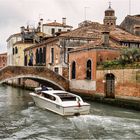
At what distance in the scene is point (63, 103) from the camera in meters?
15.1

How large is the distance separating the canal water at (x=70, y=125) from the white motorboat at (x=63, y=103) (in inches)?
10.6

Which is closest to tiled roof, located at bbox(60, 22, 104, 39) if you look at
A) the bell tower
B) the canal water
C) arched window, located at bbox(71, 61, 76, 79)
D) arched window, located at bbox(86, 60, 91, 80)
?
arched window, located at bbox(71, 61, 76, 79)

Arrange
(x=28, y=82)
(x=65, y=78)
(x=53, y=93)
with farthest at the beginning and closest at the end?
(x=28, y=82) → (x=65, y=78) → (x=53, y=93)

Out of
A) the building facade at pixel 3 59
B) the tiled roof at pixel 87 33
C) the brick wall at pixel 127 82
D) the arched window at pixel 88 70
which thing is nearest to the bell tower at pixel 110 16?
the tiled roof at pixel 87 33

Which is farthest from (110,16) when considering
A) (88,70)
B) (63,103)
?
(63,103)

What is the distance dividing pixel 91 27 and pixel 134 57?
8797mm

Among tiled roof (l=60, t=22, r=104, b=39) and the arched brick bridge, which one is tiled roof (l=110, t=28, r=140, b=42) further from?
the arched brick bridge

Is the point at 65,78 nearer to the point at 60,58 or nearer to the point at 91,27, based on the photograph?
the point at 60,58

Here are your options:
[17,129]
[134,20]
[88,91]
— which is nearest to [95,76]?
[88,91]

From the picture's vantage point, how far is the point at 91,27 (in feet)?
86.3

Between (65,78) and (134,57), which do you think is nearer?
(134,57)

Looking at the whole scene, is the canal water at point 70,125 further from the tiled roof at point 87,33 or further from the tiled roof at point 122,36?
the tiled roof at point 87,33

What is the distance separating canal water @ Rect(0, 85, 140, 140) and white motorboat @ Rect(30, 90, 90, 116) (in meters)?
0.27

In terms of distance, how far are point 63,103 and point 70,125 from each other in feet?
6.86
